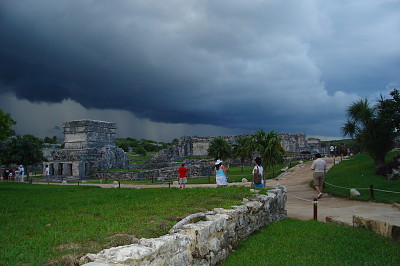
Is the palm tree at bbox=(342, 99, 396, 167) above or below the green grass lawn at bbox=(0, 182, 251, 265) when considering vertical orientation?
above

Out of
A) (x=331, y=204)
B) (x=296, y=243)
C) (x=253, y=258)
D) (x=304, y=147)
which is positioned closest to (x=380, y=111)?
(x=331, y=204)

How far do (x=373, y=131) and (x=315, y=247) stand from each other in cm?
1486

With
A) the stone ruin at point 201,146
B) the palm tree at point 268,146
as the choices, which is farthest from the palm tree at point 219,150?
the palm tree at point 268,146

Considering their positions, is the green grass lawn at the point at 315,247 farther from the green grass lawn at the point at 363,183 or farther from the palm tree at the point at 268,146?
the palm tree at the point at 268,146

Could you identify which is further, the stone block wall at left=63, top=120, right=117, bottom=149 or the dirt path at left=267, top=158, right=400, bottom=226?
the stone block wall at left=63, top=120, right=117, bottom=149

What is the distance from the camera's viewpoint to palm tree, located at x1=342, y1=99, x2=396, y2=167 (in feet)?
60.6

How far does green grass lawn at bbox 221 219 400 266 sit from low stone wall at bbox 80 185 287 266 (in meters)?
0.26

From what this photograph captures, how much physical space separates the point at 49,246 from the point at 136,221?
1590 mm

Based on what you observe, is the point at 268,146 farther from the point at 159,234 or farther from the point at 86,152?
the point at 86,152

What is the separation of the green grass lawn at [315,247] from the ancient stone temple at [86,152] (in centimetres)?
3192

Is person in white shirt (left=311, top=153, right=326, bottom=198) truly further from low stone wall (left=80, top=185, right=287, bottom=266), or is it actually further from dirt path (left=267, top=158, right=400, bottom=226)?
low stone wall (left=80, top=185, right=287, bottom=266)

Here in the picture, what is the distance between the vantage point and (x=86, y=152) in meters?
37.7

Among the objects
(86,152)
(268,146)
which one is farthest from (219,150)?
(268,146)

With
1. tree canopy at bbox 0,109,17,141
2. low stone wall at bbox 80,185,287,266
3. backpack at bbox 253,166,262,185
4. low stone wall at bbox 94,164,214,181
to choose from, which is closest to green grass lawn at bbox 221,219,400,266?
low stone wall at bbox 80,185,287,266
